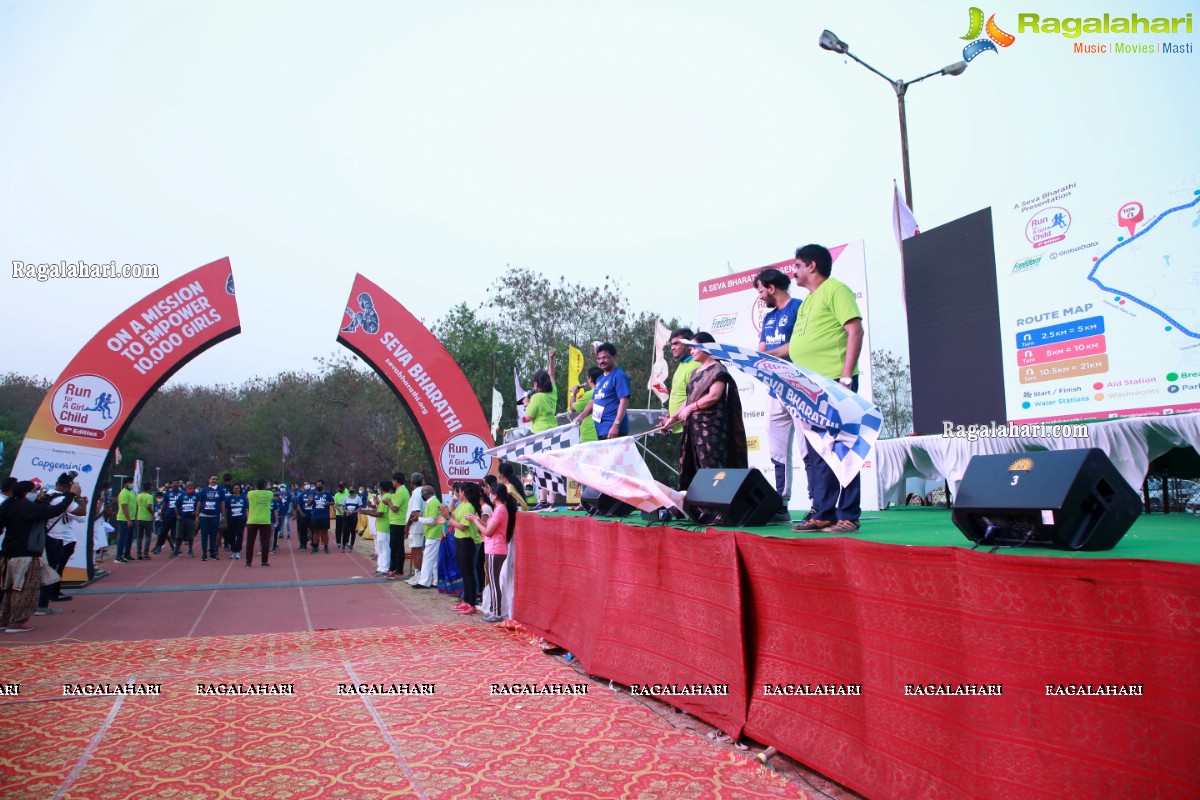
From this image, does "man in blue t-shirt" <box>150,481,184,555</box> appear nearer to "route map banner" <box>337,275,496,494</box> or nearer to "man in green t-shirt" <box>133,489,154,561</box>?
"man in green t-shirt" <box>133,489,154,561</box>

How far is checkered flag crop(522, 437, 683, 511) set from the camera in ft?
15.8

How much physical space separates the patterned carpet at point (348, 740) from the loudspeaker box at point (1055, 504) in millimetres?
1339

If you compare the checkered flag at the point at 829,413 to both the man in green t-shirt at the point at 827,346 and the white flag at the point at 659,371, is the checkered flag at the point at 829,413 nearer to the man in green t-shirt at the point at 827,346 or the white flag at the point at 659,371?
the man in green t-shirt at the point at 827,346

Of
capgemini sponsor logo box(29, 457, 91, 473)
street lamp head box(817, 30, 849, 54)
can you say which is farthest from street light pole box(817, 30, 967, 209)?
capgemini sponsor logo box(29, 457, 91, 473)

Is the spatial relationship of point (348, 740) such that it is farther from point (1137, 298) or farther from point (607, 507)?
point (1137, 298)

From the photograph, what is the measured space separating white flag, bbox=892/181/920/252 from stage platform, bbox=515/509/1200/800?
703cm

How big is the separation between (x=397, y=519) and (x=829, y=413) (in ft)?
31.5

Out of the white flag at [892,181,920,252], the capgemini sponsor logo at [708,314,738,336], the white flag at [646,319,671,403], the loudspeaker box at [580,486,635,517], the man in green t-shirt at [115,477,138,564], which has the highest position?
the white flag at [892,181,920,252]

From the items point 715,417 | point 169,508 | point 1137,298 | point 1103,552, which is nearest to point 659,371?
point 1137,298

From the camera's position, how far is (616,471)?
17.0 ft

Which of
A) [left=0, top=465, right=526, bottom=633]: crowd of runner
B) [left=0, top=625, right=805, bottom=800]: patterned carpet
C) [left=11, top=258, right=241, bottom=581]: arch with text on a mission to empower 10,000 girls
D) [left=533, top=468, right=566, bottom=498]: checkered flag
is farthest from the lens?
[left=11, top=258, right=241, bottom=581]: arch with text on a mission to empower 10,000 girls

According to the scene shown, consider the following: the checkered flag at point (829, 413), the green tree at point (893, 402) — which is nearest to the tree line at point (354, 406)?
the green tree at point (893, 402)

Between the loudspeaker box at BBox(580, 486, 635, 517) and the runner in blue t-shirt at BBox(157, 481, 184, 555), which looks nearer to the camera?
the loudspeaker box at BBox(580, 486, 635, 517)

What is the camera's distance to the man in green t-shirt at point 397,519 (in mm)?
11953
